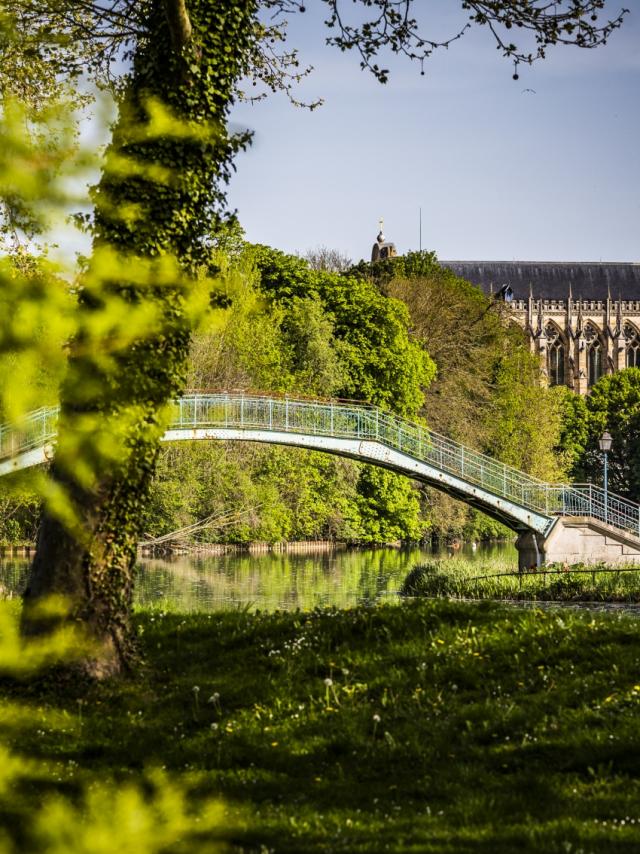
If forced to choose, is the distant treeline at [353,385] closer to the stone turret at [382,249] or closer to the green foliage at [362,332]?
the green foliage at [362,332]

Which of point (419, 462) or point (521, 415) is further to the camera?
point (521, 415)

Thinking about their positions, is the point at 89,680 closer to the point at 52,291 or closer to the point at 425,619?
the point at 425,619

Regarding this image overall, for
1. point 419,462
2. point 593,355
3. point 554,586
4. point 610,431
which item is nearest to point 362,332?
point 419,462

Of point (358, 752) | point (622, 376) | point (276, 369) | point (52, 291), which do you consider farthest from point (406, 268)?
point (52, 291)

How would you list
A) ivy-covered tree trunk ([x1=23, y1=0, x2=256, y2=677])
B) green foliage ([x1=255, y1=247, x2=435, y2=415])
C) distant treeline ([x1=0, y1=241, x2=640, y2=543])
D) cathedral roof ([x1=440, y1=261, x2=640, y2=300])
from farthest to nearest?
cathedral roof ([x1=440, y1=261, x2=640, y2=300]) < green foliage ([x1=255, y1=247, x2=435, y2=415]) < distant treeline ([x1=0, y1=241, x2=640, y2=543]) < ivy-covered tree trunk ([x1=23, y1=0, x2=256, y2=677])

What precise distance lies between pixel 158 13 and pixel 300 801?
634 centimetres

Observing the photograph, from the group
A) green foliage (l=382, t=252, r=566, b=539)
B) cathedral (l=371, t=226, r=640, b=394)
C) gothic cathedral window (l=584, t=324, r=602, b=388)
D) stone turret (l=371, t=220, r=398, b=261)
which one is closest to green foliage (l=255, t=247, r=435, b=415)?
green foliage (l=382, t=252, r=566, b=539)

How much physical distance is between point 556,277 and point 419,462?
217 ft

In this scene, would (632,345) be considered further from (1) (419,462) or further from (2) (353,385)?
(1) (419,462)

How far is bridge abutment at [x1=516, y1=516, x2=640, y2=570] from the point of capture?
30.3 meters

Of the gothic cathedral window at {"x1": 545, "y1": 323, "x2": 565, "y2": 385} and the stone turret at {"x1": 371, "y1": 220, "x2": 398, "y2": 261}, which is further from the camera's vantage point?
the gothic cathedral window at {"x1": 545, "y1": 323, "x2": 565, "y2": 385}

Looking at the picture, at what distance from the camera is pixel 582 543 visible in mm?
30734

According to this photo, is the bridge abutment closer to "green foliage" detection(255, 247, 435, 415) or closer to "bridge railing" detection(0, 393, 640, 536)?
"bridge railing" detection(0, 393, 640, 536)

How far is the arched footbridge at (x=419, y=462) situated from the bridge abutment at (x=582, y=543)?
28 millimetres
